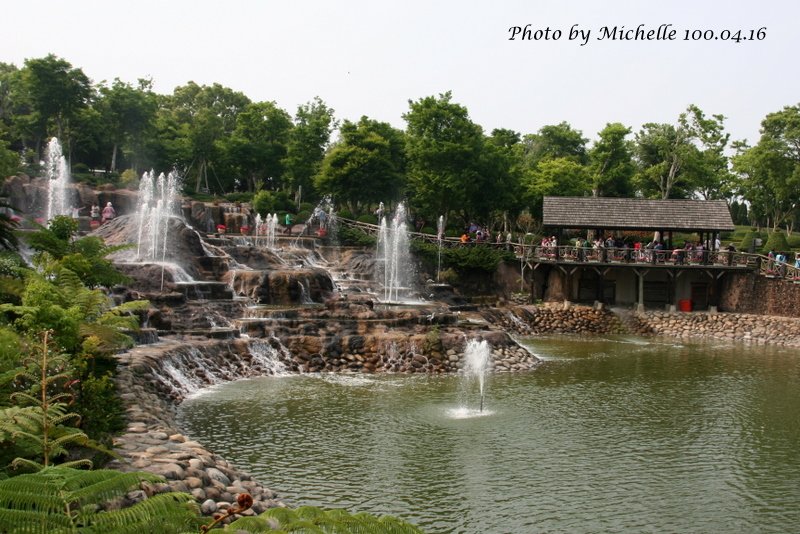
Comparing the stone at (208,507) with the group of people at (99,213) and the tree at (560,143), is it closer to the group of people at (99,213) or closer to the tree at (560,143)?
the group of people at (99,213)

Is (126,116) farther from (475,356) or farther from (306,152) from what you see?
(475,356)

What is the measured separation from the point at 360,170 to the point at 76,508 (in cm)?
→ 4187

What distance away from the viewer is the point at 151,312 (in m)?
23.5

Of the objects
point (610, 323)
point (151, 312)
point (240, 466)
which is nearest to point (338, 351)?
point (151, 312)

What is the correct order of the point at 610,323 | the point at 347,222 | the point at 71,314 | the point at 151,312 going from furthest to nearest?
the point at 347,222
the point at 610,323
the point at 151,312
the point at 71,314

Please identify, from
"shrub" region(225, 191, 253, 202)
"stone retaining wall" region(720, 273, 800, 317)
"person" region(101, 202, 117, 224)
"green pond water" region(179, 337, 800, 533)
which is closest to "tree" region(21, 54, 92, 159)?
"shrub" region(225, 191, 253, 202)

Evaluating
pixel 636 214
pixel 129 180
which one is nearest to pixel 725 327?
pixel 636 214

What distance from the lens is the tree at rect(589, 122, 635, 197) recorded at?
180 feet

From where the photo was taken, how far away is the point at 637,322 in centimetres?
3647

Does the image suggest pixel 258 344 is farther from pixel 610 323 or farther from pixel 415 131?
pixel 415 131

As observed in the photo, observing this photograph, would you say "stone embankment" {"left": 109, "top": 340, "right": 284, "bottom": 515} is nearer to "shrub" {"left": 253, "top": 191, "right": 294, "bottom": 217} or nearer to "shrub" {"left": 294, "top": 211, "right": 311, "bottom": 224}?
"shrub" {"left": 294, "top": 211, "right": 311, "bottom": 224}

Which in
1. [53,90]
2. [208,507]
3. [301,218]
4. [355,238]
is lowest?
[208,507]

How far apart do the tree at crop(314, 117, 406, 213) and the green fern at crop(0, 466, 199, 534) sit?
41344 mm

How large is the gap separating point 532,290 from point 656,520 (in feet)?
91.3
